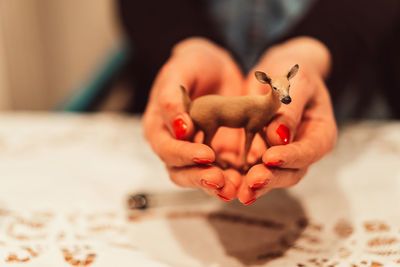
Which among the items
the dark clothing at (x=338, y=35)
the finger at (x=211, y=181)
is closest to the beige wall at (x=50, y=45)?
the dark clothing at (x=338, y=35)

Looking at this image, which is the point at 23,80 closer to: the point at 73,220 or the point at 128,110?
the point at 128,110

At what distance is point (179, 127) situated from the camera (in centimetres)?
37

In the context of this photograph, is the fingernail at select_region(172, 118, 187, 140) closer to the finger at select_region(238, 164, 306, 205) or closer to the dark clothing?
the finger at select_region(238, 164, 306, 205)

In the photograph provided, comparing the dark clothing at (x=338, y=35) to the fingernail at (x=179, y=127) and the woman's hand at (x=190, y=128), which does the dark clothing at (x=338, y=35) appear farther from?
the fingernail at (x=179, y=127)

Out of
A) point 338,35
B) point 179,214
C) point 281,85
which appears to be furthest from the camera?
point 338,35

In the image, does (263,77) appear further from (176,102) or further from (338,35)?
(338,35)

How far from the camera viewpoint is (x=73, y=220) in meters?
0.48

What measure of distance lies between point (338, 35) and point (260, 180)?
37 centimetres

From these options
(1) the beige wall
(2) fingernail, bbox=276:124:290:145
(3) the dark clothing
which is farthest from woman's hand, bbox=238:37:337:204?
(1) the beige wall

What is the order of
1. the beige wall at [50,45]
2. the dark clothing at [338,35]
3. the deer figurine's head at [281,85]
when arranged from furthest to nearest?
1. the beige wall at [50,45]
2. the dark clothing at [338,35]
3. the deer figurine's head at [281,85]

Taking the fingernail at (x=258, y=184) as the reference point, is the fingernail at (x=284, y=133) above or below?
above

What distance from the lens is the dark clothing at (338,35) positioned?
62 cm

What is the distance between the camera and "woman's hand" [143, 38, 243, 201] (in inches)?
13.7

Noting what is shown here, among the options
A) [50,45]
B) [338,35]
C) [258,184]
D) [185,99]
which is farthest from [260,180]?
[50,45]
